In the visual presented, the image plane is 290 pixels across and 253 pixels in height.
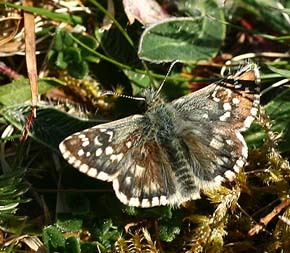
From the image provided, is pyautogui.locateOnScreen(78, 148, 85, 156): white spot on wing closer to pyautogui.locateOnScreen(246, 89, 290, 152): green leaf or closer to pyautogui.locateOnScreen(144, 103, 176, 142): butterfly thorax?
pyautogui.locateOnScreen(144, 103, 176, 142): butterfly thorax

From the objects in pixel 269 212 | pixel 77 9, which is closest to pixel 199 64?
pixel 77 9

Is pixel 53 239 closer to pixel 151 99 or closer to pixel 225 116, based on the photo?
pixel 151 99

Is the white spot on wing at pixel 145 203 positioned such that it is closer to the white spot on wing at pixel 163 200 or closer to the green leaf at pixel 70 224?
the white spot on wing at pixel 163 200

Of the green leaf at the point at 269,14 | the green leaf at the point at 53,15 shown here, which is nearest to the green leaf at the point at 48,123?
the green leaf at the point at 53,15

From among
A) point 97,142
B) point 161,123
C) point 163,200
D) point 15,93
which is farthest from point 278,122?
point 15,93

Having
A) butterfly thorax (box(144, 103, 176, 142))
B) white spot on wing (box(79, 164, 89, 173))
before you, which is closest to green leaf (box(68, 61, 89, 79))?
butterfly thorax (box(144, 103, 176, 142))
